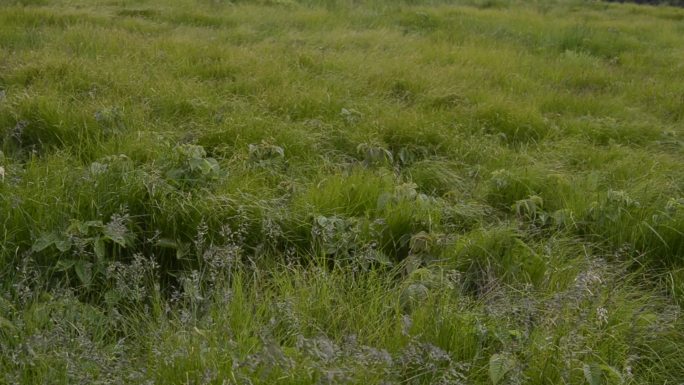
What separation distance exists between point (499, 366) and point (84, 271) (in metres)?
1.88

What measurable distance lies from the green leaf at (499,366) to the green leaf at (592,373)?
0.25 metres

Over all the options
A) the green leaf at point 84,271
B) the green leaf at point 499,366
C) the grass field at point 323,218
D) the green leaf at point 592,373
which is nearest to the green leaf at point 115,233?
the grass field at point 323,218

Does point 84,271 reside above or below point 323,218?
below

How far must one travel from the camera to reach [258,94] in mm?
5508

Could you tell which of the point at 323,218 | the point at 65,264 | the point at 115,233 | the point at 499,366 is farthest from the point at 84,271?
the point at 499,366

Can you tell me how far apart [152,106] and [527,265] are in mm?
3519

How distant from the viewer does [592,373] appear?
205 centimetres

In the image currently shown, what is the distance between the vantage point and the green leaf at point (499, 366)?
201 cm

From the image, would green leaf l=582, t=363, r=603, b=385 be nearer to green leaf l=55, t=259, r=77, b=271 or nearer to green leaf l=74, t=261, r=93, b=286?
green leaf l=74, t=261, r=93, b=286

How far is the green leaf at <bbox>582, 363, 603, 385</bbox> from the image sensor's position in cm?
200

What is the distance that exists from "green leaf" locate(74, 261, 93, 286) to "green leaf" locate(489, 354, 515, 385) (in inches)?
71.6

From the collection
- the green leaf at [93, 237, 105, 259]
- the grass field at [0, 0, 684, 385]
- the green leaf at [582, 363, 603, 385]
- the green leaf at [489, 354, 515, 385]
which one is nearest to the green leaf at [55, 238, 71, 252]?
the grass field at [0, 0, 684, 385]

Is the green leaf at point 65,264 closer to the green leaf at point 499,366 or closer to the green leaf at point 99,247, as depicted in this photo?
the green leaf at point 99,247

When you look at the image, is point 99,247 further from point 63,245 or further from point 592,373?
point 592,373
